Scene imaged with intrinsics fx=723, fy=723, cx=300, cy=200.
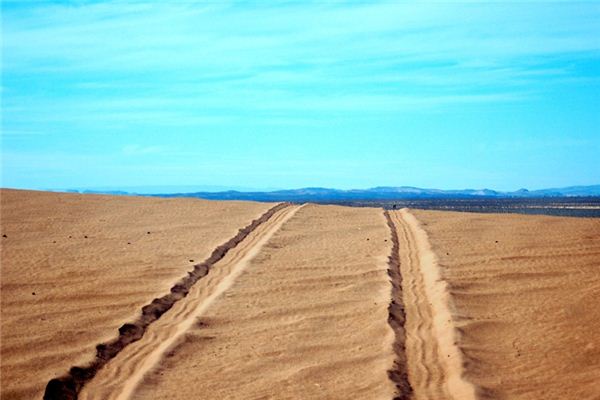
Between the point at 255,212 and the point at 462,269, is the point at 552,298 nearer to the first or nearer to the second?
the point at 462,269

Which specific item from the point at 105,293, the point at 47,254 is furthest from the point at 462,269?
the point at 47,254

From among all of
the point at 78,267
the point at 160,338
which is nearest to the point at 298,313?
the point at 160,338

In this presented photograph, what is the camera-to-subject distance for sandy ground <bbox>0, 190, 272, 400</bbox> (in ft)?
31.1

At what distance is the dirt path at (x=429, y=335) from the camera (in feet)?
28.1

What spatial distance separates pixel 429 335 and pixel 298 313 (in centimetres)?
218

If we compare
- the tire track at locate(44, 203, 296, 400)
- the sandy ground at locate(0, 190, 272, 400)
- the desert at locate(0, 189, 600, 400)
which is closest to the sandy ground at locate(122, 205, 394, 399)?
the desert at locate(0, 189, 600, 400)

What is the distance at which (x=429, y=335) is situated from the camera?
1064cm

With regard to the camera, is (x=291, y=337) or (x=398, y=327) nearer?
(x=291, y=337)

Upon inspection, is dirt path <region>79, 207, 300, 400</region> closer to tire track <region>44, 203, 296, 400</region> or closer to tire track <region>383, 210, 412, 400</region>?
tire track <region>44, 203, 296, 400</region>

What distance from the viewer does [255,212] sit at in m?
26.1

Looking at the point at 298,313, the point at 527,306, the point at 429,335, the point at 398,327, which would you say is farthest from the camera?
the point at 527,306

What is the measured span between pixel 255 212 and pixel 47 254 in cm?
1115

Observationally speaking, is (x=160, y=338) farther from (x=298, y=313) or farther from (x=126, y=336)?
(x=298, y=313)

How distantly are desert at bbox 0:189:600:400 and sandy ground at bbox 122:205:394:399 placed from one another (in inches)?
1.3
